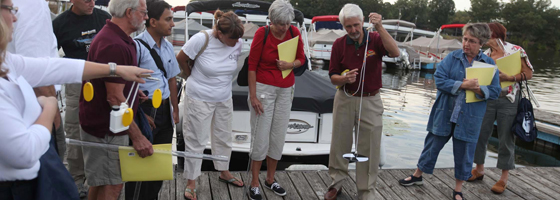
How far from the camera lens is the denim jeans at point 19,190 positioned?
1508mm

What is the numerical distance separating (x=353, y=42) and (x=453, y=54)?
1.09 m

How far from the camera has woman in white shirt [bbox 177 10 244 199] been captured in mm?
3438

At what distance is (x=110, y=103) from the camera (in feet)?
7.36

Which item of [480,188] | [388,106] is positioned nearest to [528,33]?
[388,106]

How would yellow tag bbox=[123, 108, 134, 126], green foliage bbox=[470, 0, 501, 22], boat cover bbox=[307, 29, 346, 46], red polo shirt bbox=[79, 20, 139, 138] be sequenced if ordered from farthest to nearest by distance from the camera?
green foliage bbox=[470, 0, 501, 22], boat cover bbox=[307, 29, 346, 46], red polo shirt bbox=[79, 20, 139, 138], yellow tag bbox=[123, 108, 134, 126]

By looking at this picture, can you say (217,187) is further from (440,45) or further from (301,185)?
(440,45)

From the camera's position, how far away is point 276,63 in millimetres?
3582

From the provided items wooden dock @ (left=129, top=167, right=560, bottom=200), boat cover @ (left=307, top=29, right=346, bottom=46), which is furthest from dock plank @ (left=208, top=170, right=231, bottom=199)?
boat cover @ (left=307, top=29, right=346, bottom=46)

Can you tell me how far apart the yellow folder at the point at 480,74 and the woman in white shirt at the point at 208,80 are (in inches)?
85.1

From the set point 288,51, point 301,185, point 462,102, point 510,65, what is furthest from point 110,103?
point 510,65

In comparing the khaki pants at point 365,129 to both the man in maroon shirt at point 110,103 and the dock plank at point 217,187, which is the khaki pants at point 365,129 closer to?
the dock plank at point 217,187

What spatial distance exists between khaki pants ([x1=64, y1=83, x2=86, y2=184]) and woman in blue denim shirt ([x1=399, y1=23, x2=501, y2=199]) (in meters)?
3.27

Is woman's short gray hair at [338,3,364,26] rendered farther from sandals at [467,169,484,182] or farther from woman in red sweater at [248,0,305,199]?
sandals at [467,169,484,182]

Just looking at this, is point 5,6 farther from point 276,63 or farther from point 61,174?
point 276,63
